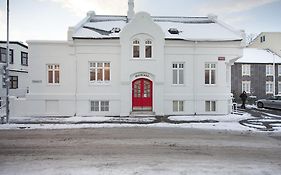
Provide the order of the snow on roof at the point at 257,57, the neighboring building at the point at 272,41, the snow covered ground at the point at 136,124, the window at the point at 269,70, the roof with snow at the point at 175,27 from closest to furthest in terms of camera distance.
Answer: the snow covered ground at the point at 136,124 → the roof with snow at the point at 175,27 → the snow on roof at the point at 257,57 → the window at the point at 269,70 → the neighboring building at the point at 272,41

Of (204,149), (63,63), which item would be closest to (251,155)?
(204,149)

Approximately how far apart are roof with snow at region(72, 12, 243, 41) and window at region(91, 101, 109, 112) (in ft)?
17.1

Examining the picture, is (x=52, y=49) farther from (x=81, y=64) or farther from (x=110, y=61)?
(x=110, y=61)

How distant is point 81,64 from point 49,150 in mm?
10664

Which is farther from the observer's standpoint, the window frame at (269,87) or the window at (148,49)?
the window frame at (269,87)

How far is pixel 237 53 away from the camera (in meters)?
19.2

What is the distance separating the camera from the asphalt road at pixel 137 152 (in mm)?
6680

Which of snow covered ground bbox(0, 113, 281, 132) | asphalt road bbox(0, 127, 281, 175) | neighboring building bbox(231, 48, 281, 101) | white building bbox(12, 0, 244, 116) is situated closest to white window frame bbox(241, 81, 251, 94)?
neighboring building bbox(231, 48, 281, 101)

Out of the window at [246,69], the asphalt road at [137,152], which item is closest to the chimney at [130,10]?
the asphalt road at [137,152]

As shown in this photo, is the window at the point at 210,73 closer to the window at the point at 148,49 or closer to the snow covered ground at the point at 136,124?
the snow covered ground at the point at 136,124

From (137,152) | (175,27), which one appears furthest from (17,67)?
(137,152)

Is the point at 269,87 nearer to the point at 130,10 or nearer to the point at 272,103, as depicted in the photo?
the point at 272,103

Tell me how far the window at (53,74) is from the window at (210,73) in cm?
1229

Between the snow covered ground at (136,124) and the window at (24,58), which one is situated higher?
the window at (24,58)
